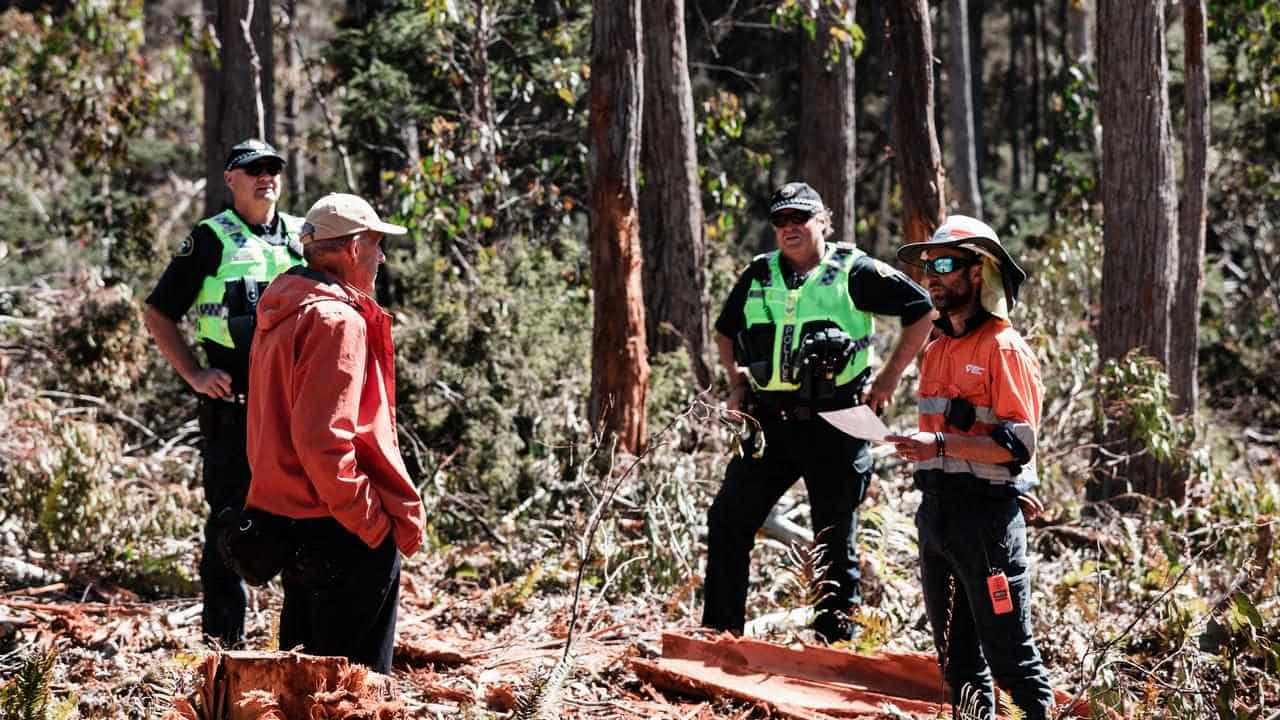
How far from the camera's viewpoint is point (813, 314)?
5922 millimetres

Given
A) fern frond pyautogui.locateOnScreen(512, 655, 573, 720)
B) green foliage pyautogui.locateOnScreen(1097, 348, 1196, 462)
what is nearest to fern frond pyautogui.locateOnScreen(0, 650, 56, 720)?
fern frond pyautogui.locateOnScreen(512, 655, 573, 720)

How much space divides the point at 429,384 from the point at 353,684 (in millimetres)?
5639

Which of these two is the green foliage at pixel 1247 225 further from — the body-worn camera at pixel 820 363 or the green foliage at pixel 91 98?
the green foliage at pixel 91 98

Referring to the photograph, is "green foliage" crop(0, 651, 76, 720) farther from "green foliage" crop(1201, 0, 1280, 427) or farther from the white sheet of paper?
"green foliage" crop(1201, 0, 1280, 427)

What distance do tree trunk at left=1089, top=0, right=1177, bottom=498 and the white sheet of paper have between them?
505 cm

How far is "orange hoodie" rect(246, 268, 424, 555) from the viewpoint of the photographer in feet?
12.6

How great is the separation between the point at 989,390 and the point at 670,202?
6.62 meters

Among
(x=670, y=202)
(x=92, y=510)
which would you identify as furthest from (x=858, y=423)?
(x=670, y=202)

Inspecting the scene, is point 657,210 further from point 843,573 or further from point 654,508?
point 843,573

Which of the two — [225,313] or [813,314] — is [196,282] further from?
[813,314]

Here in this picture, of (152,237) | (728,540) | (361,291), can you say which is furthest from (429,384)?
(152,237)

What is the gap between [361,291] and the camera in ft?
13.5

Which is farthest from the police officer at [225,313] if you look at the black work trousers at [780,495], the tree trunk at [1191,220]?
the tree trunk at [1191,220]

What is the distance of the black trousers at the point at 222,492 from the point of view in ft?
18.4
